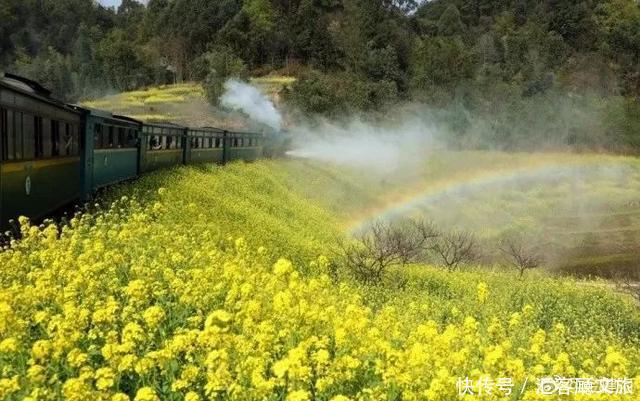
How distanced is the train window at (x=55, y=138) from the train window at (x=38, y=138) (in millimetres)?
1010

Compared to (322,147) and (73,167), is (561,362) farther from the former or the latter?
(322,147)

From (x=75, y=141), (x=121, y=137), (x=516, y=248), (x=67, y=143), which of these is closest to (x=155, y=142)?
(x=121, y=137)

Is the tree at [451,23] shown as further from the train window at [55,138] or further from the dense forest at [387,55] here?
the train window at [55,138]

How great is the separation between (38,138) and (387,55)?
3191 inches

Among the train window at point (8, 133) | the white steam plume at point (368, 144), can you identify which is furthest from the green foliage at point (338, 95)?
the train window at point (8, 133)

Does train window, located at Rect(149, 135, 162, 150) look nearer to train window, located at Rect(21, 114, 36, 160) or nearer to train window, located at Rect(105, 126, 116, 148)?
train window, located at Rect(105, 126, 116, 148)

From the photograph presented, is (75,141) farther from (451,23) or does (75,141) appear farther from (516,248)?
(451,23)

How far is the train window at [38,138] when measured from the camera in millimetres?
13219

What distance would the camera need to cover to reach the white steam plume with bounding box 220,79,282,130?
76.4 m

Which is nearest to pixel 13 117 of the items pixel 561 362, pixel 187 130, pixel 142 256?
pixel 142 256

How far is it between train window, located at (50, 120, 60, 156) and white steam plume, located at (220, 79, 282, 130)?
191 ft

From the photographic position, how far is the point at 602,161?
67938mm

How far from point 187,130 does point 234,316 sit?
2627cm

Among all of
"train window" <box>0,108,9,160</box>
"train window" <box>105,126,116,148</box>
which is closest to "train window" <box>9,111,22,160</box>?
"train window" <box>0,108,9,160</box>
